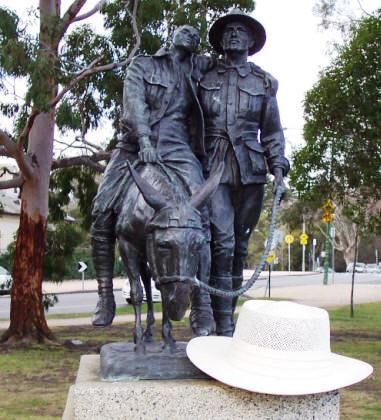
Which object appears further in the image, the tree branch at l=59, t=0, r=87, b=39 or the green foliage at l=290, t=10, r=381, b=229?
the tree branch at l=59, t=0, r=87, b=39

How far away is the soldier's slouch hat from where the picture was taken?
564 cm

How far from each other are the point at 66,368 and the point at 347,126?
6410 mm

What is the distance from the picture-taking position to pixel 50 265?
54.0ft

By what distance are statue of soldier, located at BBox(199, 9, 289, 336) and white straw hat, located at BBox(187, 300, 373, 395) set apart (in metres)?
1.21

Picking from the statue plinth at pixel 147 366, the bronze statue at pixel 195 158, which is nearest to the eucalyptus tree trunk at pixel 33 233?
the bronze statue at pixel 195 158

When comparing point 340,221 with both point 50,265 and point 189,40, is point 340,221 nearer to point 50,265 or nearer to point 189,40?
point 50,265

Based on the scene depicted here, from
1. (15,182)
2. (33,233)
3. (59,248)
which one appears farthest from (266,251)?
(59,248)

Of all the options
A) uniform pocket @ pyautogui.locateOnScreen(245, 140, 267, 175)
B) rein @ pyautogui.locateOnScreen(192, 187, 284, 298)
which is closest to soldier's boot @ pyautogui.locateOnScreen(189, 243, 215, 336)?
rein @ pyautogui.locateOnScreen(192, 187, 284, 298)

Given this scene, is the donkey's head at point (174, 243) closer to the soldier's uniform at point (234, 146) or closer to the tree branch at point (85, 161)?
the soldier's uniform at point (234, 146)

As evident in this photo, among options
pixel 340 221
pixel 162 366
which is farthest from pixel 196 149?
pixel 340 221

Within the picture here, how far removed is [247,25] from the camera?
5688 millimetres

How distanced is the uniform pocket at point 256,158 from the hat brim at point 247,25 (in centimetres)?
76

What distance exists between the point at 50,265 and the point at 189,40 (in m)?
11.7

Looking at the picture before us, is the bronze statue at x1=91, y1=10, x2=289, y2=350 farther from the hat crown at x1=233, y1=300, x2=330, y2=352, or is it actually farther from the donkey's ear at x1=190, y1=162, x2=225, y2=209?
the hat crown at x1=233, y1=300, x2=330, y2=352
